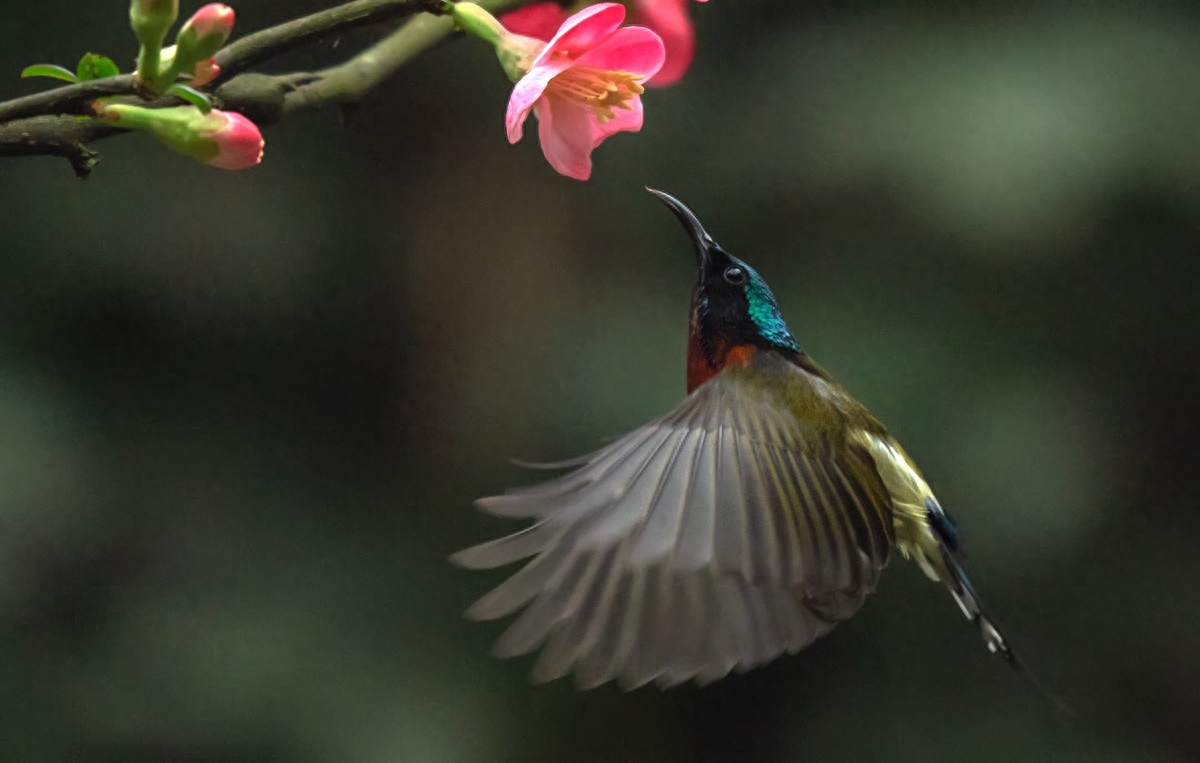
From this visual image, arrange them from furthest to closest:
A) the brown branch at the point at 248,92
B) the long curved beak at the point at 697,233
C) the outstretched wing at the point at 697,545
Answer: the long curved beak at the point at 697,233 → the outstretched wing at the point at 697,545 → the brown branch at the point at 248,92

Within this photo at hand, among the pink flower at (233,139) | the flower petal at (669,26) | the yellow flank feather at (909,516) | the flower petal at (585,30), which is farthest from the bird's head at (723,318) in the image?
the pink flower at (233,139)

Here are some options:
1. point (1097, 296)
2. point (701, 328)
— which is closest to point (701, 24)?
Answer: point (1097, 296)

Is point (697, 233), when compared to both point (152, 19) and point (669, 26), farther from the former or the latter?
point (152, 19)

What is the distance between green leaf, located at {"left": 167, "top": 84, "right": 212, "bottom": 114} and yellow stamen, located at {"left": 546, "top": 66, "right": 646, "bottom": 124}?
0.85 ft

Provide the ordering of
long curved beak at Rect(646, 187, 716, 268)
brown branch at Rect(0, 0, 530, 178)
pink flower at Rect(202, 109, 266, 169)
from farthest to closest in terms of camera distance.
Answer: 1. long curved beak at Rect(646, 187, 716, 268)
2. pink flower at Rect(202, 109, 266, 169)
3. brown branch at Rect(0, 0, 530, 178)

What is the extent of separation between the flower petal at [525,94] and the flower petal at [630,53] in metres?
0.03

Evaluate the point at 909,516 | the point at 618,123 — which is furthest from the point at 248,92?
the point at 909,516

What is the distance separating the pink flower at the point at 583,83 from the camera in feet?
2.51

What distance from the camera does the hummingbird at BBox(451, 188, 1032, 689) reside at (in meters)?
0.84

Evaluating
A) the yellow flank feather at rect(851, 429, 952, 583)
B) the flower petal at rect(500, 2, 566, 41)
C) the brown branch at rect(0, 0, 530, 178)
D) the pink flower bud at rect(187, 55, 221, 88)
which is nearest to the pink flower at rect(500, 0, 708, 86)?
the flower petal at rect(500, 2, 566, 41)

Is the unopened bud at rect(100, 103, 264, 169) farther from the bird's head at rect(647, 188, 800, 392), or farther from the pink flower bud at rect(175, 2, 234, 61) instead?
the bird's head at rect(647, 188, 800, 392)

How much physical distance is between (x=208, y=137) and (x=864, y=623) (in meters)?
1.82

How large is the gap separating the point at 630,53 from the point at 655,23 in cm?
10

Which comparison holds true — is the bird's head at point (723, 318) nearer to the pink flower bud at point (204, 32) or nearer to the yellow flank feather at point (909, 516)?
the yellow flank feather at point (909, 516)
